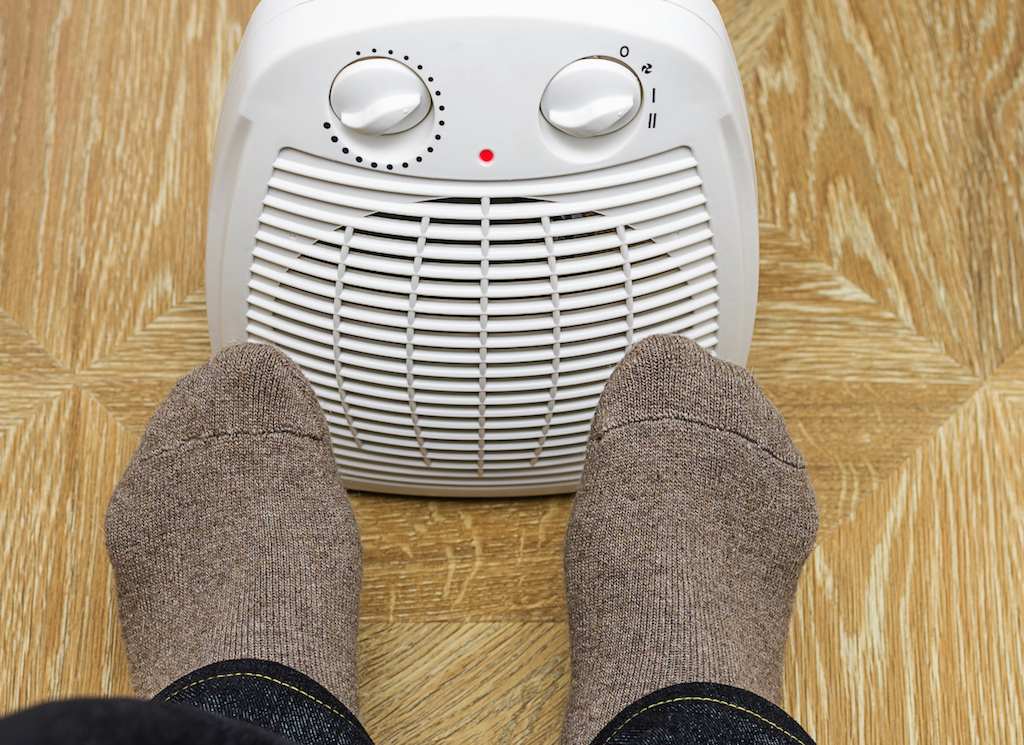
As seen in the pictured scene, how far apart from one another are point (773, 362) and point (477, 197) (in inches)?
12.3

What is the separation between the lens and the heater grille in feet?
1.50

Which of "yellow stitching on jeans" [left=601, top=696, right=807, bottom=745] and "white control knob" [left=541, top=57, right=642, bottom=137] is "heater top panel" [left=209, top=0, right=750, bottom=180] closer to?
"white control knob" [left=541, top=57, right=642, bottom=137]

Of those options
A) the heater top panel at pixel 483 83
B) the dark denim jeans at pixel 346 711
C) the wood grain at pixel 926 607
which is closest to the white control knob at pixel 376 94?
the heater top panel at pixel 483 83

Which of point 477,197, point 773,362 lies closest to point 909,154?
point 773,362

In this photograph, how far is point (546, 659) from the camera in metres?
0.61

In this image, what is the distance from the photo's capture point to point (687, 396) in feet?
1.84

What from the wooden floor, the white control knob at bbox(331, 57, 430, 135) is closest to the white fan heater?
the white control knob at bbox(331, 57, 430, 135)

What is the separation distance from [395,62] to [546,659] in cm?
38

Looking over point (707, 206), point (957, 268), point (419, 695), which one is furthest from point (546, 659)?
point (957, 268)

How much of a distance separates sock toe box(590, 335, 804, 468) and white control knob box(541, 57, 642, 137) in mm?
141

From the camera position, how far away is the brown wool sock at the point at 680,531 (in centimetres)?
54

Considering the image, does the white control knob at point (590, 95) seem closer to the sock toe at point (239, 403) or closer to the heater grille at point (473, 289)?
the heater grille at point (473, 289)

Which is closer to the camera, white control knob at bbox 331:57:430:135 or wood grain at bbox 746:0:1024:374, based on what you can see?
white control knob at bbox 331:57:430:135

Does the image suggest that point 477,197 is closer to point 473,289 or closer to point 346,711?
point 473,289
